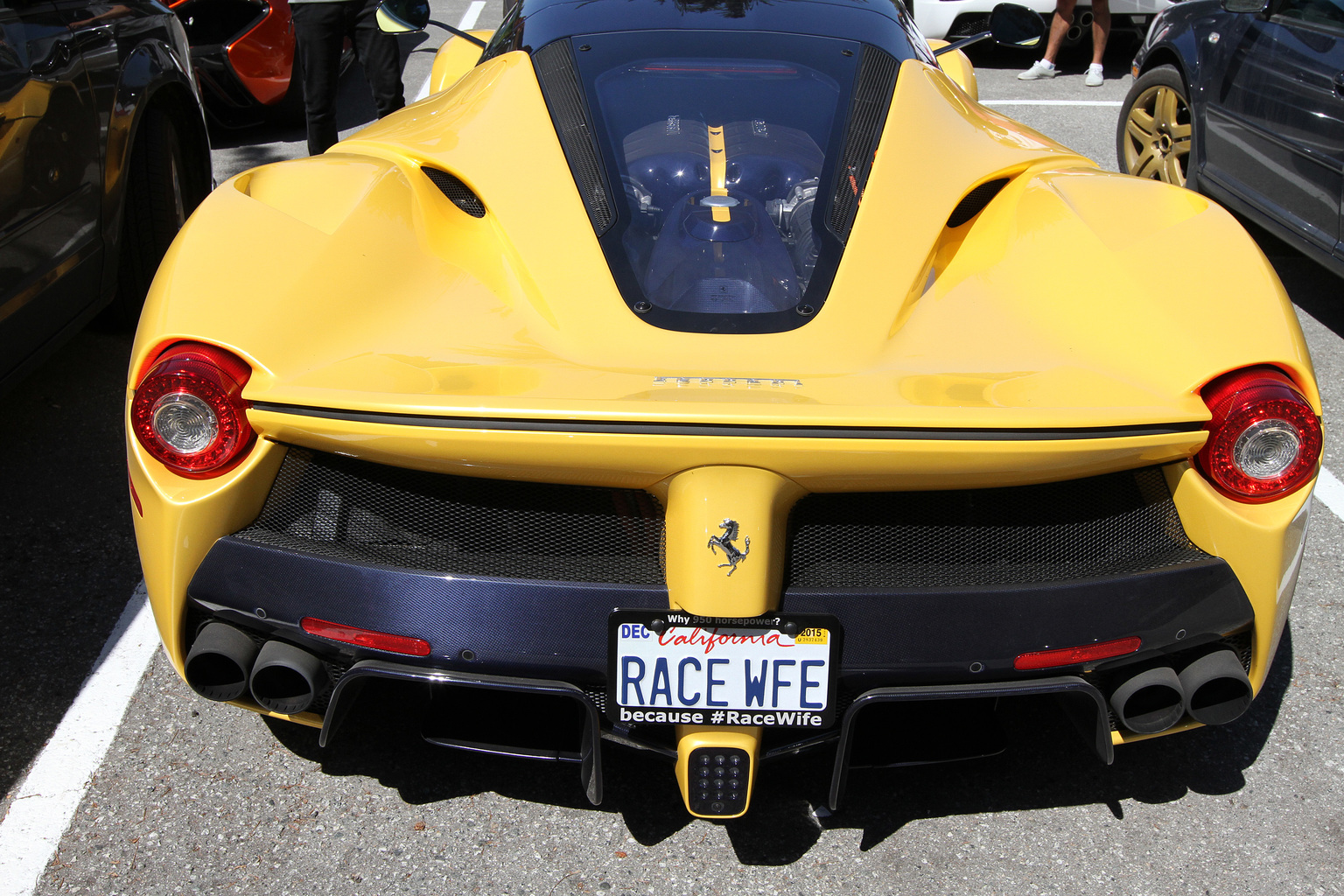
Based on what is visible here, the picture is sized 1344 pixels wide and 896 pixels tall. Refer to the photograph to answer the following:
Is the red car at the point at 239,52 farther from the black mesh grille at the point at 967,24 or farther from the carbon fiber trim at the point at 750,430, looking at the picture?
the carbon fiber trim at the point at 750,430

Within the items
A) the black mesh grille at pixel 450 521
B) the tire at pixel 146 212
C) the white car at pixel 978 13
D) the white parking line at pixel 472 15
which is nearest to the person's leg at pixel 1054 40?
the white car at pixel 978 13

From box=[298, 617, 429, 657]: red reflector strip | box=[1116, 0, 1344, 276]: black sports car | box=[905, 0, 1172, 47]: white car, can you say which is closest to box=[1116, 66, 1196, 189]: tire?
box=[1116, 0, 1344, 276]: black sports car

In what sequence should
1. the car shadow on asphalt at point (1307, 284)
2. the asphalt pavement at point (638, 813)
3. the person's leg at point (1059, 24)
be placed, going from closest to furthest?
the asphalt pavement at point (638, 813) → the car shadow on asphalt at point (1307, 284) → the person's leg at point (1059, 24)

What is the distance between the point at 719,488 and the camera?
1561 millimetres

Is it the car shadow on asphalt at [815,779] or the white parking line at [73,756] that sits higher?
the car shadow on asphalt at [815,779]

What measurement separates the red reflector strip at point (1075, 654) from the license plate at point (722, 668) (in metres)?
0.30

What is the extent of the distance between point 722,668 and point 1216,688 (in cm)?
81

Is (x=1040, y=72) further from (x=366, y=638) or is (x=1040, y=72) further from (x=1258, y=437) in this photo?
(x=366, y=638)

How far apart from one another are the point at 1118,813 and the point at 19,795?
2.03m

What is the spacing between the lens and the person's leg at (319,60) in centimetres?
481

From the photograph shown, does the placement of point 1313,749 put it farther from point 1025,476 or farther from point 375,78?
point 375,78

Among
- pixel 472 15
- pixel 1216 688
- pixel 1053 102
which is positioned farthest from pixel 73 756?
pixel 472 15

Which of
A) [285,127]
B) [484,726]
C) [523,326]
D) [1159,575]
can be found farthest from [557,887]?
[285,127]

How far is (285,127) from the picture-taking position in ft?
21.8
